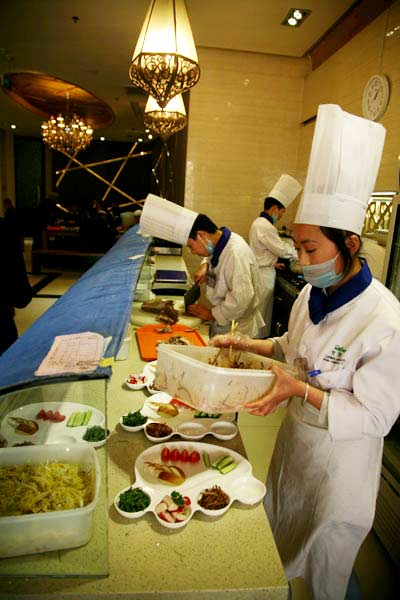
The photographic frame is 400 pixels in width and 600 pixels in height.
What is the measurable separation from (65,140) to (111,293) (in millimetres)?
7683

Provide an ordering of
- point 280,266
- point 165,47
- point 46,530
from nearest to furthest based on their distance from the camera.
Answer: point 46,530 < point 165,47 < point 280,266

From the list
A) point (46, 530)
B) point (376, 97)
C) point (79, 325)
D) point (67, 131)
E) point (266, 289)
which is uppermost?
point (67, 131)

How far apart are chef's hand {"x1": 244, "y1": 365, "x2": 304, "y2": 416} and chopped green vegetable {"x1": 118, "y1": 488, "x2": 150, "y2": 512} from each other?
0.40 metres

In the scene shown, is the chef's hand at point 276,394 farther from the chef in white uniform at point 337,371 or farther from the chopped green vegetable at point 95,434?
the chopped green vegetable at point 95,434

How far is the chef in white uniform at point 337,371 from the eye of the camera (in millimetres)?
1355

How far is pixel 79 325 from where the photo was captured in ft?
4.36

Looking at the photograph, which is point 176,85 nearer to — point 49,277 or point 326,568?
point 326,568

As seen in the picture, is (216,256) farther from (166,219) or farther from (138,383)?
(138,383)

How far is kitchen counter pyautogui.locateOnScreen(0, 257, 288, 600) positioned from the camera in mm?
1008

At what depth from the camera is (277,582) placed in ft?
3.49

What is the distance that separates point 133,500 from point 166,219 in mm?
1906

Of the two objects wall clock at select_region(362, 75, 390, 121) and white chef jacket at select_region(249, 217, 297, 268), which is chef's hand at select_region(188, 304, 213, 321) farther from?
wall clock at select_region(362, 75, 390, 121)

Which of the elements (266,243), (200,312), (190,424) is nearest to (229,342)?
(190,424)

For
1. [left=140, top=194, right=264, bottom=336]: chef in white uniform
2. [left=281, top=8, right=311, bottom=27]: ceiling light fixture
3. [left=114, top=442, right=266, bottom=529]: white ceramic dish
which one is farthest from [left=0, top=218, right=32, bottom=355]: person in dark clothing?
[left=281, top=8, right=311, bottom=27]: ceiling light fixture
